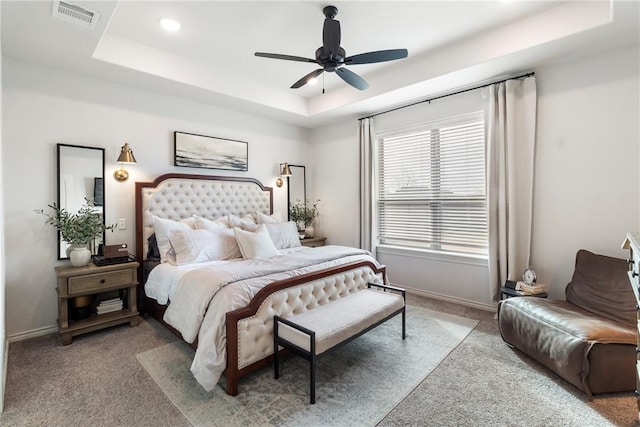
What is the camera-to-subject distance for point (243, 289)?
89.4 inches

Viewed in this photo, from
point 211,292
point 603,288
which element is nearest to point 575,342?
point 603,288

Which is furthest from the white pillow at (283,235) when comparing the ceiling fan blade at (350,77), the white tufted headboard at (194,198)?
the ceiling fan blade at (350,77)

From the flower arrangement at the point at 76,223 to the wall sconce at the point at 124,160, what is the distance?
1.38 ft

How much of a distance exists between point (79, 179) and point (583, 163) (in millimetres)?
5204

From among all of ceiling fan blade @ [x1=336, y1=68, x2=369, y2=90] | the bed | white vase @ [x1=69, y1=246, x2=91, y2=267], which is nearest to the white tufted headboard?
the bed

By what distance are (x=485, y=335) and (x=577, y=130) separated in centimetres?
225

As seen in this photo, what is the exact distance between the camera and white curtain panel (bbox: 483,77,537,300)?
10.8ft

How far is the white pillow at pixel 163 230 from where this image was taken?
335 cm

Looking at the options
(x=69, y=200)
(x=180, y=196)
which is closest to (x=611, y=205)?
(x=180, y=196)

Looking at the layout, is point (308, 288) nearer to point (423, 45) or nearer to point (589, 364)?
point (589, 364)

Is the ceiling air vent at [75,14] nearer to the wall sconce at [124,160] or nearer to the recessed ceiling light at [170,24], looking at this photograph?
the recessed ceiling light at [170,24]

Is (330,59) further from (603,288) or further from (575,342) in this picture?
(603,288)

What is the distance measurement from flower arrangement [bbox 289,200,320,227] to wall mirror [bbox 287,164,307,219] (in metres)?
0.06

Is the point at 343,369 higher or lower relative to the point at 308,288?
lower
